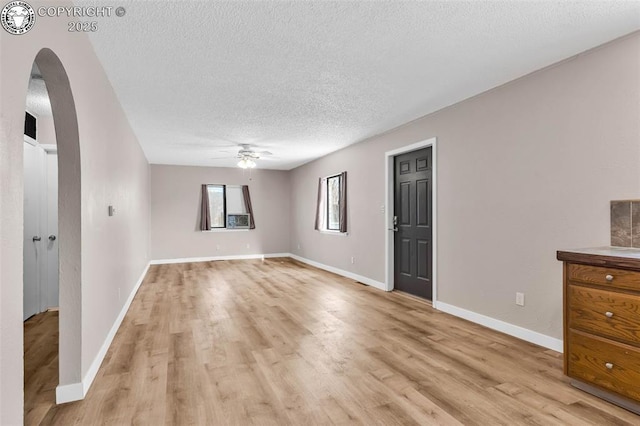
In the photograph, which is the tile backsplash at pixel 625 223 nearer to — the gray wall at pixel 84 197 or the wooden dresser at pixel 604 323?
the wooden dresser at pixel 604 323

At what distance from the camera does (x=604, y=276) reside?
7.23ft

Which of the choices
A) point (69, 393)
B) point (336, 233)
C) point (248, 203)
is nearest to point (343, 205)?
point (336, 233)

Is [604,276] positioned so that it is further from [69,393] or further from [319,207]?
[319,207]

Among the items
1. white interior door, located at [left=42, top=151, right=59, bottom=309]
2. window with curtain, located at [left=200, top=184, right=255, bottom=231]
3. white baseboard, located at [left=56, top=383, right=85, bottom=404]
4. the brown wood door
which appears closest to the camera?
white baseboard, located at [left=56, top=383, right=85, bottom=404]

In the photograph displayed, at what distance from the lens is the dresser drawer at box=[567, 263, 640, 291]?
2.07 meters

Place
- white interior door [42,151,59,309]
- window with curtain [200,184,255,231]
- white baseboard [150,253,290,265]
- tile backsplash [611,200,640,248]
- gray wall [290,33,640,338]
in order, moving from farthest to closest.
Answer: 1. window with curtain [200,184,255,231]
2. white baseboard [150,253,290,265]
3. white interior door [42,151,59,309]
4. gray wall [290,33,640,338]
5. tile backsplash [611,200,640,248]

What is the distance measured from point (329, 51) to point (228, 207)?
7.21m

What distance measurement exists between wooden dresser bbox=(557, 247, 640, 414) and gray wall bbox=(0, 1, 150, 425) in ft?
9.94

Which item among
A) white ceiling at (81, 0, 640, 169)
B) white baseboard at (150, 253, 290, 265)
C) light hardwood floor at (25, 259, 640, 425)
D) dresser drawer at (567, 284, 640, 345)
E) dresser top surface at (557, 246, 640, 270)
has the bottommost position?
light hardwood floor at (25, 259, 640, 425)

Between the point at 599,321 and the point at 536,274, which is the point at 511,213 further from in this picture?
the point at 599,321

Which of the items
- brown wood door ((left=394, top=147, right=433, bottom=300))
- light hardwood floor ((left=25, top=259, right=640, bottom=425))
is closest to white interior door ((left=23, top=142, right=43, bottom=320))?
light hardwood floor ((left=25, top=259, right=640, bottom=425))

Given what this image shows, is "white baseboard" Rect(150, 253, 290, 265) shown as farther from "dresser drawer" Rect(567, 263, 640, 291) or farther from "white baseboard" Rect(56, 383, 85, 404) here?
"dresser drawer" Rect(567, 263, 640, 291)

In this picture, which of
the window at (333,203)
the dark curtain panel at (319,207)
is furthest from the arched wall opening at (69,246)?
the dark curtain panel at (319,207)

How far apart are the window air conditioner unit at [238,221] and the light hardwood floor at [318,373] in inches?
Result: 194
